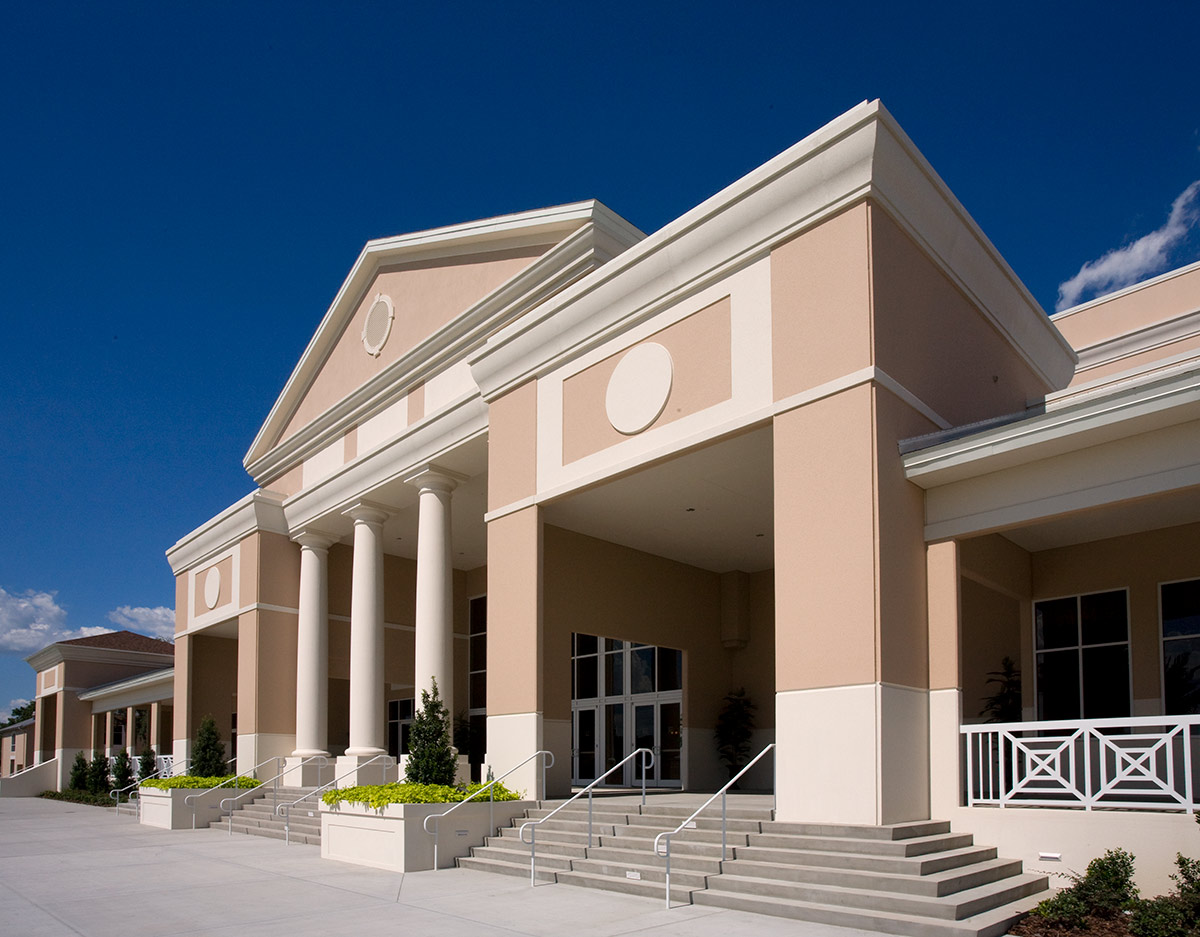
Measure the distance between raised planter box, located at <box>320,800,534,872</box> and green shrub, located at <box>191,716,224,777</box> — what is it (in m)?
11.2

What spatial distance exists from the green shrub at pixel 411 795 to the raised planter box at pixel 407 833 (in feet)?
0.39

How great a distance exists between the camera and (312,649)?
2536 centimetres

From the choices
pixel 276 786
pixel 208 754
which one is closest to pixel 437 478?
pixel 276 786

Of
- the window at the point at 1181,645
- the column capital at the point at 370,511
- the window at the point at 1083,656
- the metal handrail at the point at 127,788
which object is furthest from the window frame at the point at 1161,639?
the metal handrail at the point at 127,788

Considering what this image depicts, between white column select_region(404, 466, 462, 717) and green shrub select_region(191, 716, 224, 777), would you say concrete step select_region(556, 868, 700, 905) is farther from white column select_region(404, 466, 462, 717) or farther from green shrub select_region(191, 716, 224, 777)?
green shrub select_region(191, 716, 224, 777)

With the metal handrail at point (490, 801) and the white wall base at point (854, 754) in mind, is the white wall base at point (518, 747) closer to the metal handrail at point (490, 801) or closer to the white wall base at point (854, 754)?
the metal handrail at point (490, 801)

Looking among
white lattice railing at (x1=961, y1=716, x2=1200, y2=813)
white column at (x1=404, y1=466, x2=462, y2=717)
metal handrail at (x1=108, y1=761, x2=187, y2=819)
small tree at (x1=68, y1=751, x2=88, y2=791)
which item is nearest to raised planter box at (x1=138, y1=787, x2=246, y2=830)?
metal handrail at (x1=108, y1=761, x2=187, y2=819)

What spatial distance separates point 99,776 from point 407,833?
89.5ft

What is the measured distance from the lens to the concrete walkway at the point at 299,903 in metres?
9.76

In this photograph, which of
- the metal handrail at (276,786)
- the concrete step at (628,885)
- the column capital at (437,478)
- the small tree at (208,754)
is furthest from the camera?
the small tree at (208,754)

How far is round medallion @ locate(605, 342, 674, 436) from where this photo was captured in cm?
1470

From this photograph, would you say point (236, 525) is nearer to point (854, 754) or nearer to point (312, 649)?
point (312, 649)

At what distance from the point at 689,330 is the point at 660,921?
7836 mm

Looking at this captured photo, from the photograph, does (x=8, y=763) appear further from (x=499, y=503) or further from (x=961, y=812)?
(x=961, y=812)
